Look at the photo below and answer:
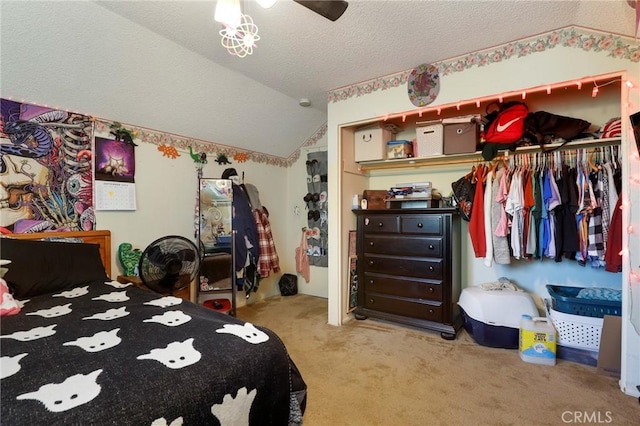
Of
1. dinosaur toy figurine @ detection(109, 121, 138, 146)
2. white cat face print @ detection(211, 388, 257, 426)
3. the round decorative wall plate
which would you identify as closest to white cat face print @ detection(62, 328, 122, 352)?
white cat face print @ detection(211, 388, 257, 426)

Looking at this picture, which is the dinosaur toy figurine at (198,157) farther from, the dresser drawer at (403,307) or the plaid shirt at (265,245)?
the dresser drawer at (403,307)

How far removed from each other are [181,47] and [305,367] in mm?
2568

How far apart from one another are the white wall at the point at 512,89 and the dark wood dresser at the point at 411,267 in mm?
243

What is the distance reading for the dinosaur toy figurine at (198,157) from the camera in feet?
10.3

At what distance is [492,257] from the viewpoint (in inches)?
97.5

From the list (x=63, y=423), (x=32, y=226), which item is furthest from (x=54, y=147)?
(x=63, y=423)

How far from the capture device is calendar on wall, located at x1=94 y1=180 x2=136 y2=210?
249 cm

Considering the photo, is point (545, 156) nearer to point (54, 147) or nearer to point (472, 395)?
point (472, 395)

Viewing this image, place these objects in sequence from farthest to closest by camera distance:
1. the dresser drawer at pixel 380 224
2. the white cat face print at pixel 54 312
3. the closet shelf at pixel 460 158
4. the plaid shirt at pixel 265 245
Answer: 1. the plaid shirt at pixel 265 245
2. the dresser drawer at pixel 380 224
3. the closet shelf at pixel 460 158
4. the white cat face print at pixel 54 312

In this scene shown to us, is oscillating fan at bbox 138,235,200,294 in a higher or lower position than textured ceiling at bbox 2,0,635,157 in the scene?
lower

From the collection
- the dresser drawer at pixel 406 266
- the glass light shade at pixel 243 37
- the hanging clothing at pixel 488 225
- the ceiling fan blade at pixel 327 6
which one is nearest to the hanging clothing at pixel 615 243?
the hanging clothing at pixel 488 225

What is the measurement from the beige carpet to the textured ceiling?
86.1 inches

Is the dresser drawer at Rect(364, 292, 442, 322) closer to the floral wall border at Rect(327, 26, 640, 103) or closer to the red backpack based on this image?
the red backpack

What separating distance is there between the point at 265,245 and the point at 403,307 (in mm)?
1768
